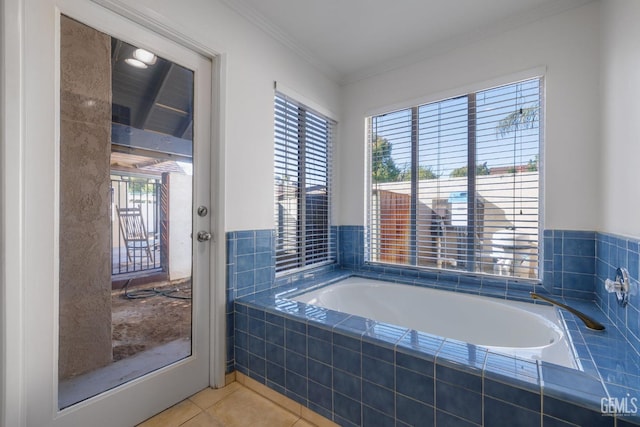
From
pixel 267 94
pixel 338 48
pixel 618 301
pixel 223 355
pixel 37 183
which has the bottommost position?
pixel 223 355

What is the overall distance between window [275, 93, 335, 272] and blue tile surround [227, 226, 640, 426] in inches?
12.1

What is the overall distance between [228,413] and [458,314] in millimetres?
1625

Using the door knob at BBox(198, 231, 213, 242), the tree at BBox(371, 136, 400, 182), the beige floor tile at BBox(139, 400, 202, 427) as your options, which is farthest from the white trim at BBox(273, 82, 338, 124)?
the beige floor tile at BBox(139, 400, 202, 427)

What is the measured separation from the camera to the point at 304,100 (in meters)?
2.45

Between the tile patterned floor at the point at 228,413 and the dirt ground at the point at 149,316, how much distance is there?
0.36m

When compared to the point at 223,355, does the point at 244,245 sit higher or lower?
higher

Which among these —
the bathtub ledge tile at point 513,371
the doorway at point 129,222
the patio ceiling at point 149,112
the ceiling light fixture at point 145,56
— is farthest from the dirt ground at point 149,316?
the bathtub ledge tile at point 513,371

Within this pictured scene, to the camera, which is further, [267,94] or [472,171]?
[472,171]

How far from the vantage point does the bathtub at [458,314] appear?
153 centimetres

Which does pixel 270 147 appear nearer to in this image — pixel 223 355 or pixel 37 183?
pixel 37 183

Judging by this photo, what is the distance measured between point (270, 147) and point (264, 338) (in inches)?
52.2

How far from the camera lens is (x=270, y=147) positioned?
6.98ft

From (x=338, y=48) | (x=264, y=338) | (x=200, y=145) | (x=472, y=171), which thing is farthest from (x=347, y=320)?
(x=338, y=48)

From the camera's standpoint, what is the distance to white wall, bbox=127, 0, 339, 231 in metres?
1.66
